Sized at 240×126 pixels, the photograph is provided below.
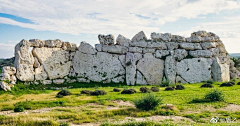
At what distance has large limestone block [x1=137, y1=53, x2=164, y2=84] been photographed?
3475 cm

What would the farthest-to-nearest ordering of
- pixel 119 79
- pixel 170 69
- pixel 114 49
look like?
1. pixel 114 49
2. pixel 119 79
3. pixel 170 69

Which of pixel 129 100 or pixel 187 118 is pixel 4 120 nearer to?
pixel 129 100

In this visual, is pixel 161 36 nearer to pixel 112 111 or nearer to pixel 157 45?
pixel 157 45

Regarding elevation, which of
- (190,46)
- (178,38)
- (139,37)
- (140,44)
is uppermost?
(139,37)

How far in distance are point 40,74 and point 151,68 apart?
17.6 metres

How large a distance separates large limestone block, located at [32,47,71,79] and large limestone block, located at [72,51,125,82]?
1.53 meters

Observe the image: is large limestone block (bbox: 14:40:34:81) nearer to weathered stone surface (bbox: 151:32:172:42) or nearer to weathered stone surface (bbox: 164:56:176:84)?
weathered stone surface (bbox: 151:32:172:42)

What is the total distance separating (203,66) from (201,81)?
2.51 metres

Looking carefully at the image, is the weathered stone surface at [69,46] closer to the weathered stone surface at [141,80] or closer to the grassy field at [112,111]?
the weathered stone surface at [141,80]

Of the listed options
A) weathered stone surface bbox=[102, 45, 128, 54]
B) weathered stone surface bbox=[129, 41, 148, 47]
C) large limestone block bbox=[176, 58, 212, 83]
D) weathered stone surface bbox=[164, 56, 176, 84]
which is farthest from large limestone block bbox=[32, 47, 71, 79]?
large limestone block bbox=[176, 58, 212, 83]

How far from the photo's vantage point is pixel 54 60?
3478 centimetres

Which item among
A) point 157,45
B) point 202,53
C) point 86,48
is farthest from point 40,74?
point 202,53

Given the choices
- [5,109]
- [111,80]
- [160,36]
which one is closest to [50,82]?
[111,80]

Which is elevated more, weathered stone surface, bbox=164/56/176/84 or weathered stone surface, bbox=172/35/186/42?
weathered stone surface, bbox=172/35/186/42
